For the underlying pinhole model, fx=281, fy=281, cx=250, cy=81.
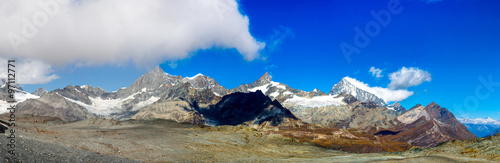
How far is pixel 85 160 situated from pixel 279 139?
93.2 meters

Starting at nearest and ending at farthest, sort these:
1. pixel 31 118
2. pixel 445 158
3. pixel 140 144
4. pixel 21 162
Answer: pixel 21 162 < pixel 445 158 < pixel 140 144 < pixel 31 118

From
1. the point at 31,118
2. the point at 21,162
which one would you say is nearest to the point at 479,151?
the point at 21,162

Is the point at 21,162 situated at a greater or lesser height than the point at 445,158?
greater

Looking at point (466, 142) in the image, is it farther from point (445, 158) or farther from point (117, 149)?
point (117, 149)

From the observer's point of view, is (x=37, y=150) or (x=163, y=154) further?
(x=163, y=154)

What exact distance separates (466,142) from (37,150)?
5695cm

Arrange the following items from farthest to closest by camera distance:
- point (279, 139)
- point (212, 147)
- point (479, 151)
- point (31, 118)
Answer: point (31, 118)
point (279, 139)
point (212, 147)
point (479, 151)

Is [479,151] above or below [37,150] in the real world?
below

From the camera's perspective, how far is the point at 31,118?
13762 centimetres

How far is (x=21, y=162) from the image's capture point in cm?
2286

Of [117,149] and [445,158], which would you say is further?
[117,149]

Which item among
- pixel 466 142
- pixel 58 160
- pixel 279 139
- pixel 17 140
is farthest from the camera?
pixel 279 139

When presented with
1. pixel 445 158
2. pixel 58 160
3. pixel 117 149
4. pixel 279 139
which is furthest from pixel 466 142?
pixel 279 139

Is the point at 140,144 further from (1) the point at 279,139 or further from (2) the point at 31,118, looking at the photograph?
(2) the point at 31,118
